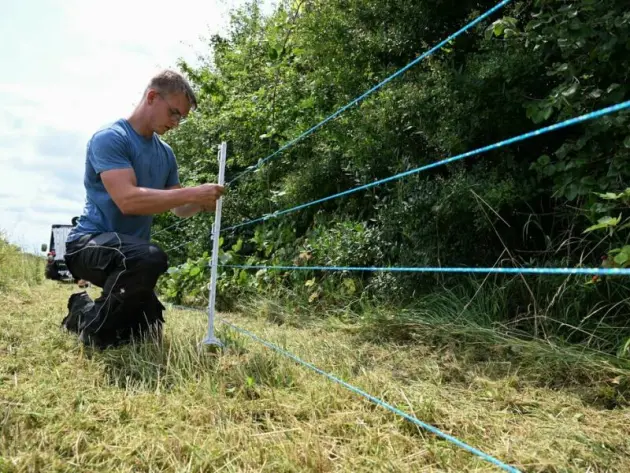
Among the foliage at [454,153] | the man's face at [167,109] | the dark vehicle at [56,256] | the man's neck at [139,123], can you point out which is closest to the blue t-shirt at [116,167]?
the man's neck at [139,123]

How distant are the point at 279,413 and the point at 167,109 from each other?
1.66 m

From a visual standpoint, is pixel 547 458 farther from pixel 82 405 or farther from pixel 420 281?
pixel 420 281

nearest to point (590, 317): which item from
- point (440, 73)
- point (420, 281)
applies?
point (420, 281)

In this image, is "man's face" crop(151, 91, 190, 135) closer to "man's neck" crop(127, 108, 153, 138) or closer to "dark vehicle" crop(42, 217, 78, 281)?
"man's neck" crop(127, 108, 153, 138)

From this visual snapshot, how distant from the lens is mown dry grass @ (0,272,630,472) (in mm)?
1411

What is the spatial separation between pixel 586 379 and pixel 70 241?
2.50m

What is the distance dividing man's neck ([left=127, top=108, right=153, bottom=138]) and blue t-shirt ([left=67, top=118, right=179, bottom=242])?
0.08ft

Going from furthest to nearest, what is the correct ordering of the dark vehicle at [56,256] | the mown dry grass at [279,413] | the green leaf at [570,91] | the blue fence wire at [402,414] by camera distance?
the dark vehicle at [56,256] < the green leaf at [570,91] < the mown dry grass at [279,413] < the blue fence wire at [402,414]

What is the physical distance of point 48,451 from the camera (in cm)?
144

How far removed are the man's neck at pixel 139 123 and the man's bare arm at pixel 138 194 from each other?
370 mm

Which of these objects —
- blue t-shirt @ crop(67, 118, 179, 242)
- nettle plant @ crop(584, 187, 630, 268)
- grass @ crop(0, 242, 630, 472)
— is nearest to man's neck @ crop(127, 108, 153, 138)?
blue t-shirt @ crop(67, 118, 179, 242)

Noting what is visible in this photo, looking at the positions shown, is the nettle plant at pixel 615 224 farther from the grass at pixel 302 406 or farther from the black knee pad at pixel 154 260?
the black knee pad at pixel 154 260

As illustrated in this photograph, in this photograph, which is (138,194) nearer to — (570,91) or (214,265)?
(214,265)

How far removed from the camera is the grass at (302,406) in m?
1.42
